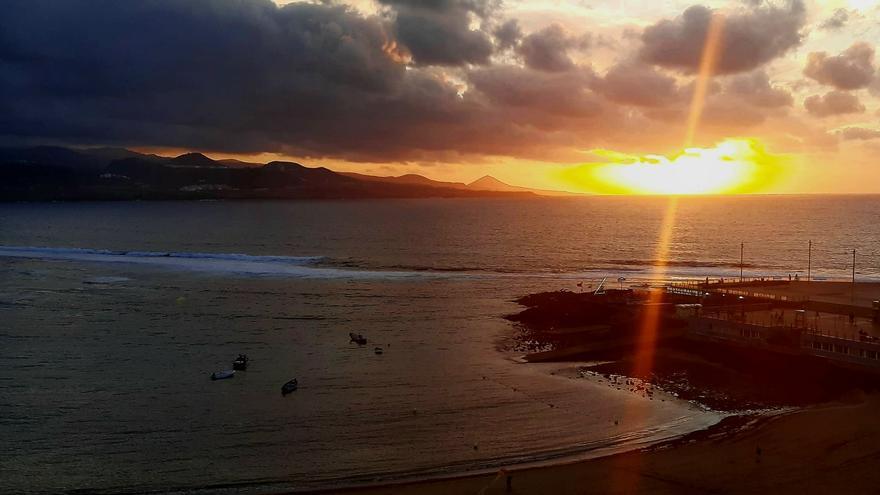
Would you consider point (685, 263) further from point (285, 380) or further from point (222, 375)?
point (222, 375)

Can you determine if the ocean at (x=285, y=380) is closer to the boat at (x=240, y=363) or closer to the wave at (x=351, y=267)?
Result: the wave at (x=351, y=267)

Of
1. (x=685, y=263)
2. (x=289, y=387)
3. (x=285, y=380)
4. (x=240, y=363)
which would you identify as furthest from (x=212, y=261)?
(x=289, y=387)

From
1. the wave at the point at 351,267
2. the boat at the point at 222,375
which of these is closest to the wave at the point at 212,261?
the wave at the point at 351,267

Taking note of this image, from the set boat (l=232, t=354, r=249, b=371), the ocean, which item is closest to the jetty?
the ocean

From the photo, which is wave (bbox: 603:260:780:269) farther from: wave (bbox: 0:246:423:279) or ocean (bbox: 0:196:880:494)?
wave (bbox: 0:246:423:279)

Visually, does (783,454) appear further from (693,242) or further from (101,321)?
(693,242)
